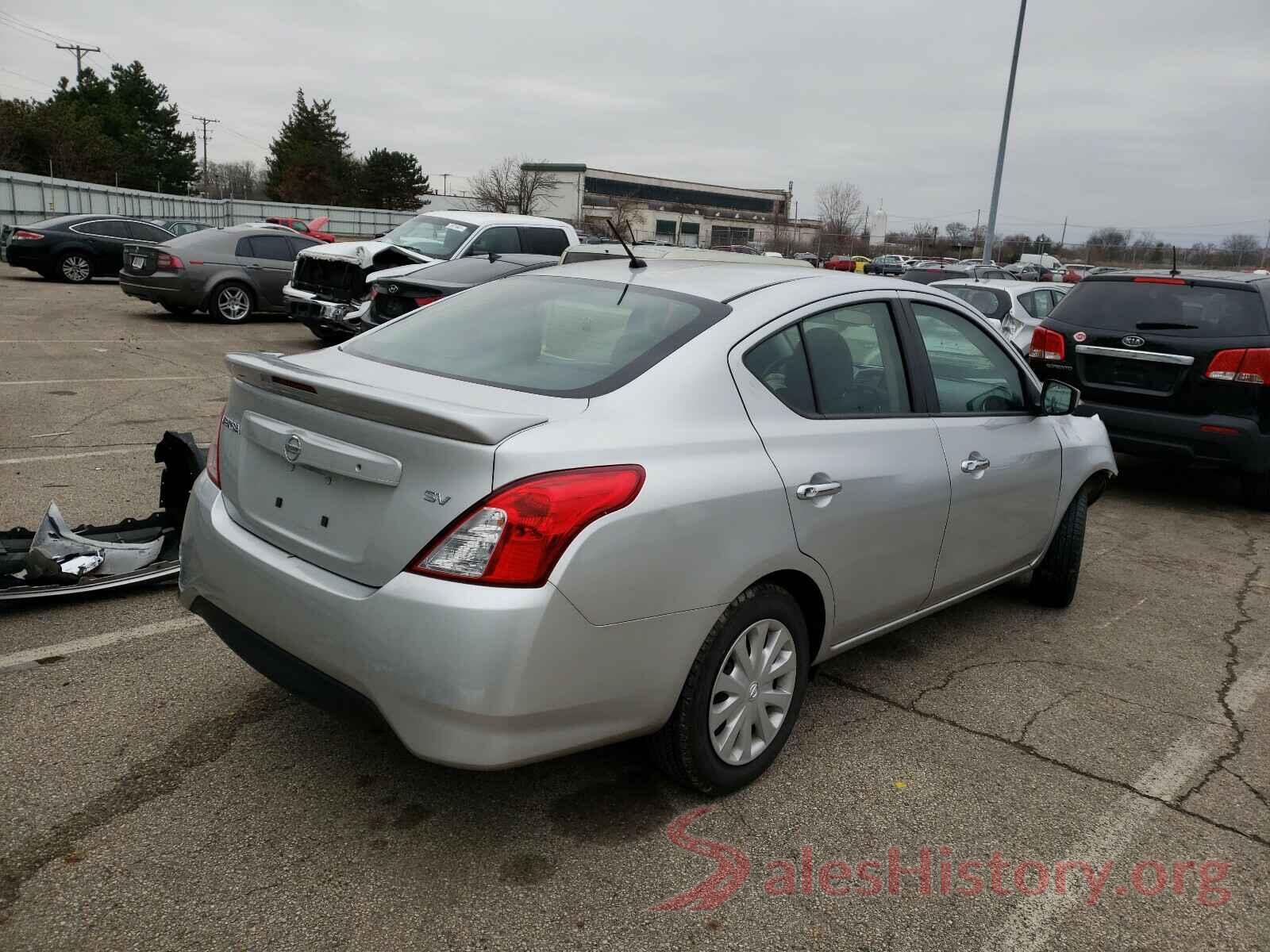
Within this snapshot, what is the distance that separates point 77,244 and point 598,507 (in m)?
21.4

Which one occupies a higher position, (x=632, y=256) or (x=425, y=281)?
(x=632, y=256)

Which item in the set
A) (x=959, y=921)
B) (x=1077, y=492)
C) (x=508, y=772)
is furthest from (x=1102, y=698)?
(x=508, y=772)

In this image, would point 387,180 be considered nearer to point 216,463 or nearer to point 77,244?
point 77,244

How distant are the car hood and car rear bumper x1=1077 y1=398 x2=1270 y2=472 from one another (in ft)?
25.7

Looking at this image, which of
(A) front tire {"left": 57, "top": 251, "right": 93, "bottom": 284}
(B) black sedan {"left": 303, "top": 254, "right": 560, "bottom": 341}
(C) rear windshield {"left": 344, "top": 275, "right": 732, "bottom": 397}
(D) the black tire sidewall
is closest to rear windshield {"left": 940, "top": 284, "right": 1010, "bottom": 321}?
(B) black sedan {"left": 303, "top": 254, "right": 560, "bottom": 341}

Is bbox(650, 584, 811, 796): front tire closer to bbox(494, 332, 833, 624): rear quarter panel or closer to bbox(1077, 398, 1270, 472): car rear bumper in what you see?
bbox(494, 332, 833, 624): rear quarter panel

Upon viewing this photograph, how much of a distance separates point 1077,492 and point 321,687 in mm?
3840

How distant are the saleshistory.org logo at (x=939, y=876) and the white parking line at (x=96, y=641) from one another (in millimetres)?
2393

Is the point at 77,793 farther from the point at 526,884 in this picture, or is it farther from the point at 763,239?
the point at 763,239

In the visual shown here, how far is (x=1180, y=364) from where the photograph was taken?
6844 millimetres

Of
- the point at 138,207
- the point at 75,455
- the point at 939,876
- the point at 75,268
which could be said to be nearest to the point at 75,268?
the point at 75,268

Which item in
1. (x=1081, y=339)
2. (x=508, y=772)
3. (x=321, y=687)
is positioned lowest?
(x=508, y=772)

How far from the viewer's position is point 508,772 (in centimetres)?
310

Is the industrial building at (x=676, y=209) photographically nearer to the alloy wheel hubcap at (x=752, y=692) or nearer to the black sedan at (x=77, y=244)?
the black sedan at (x=77, y=244)
